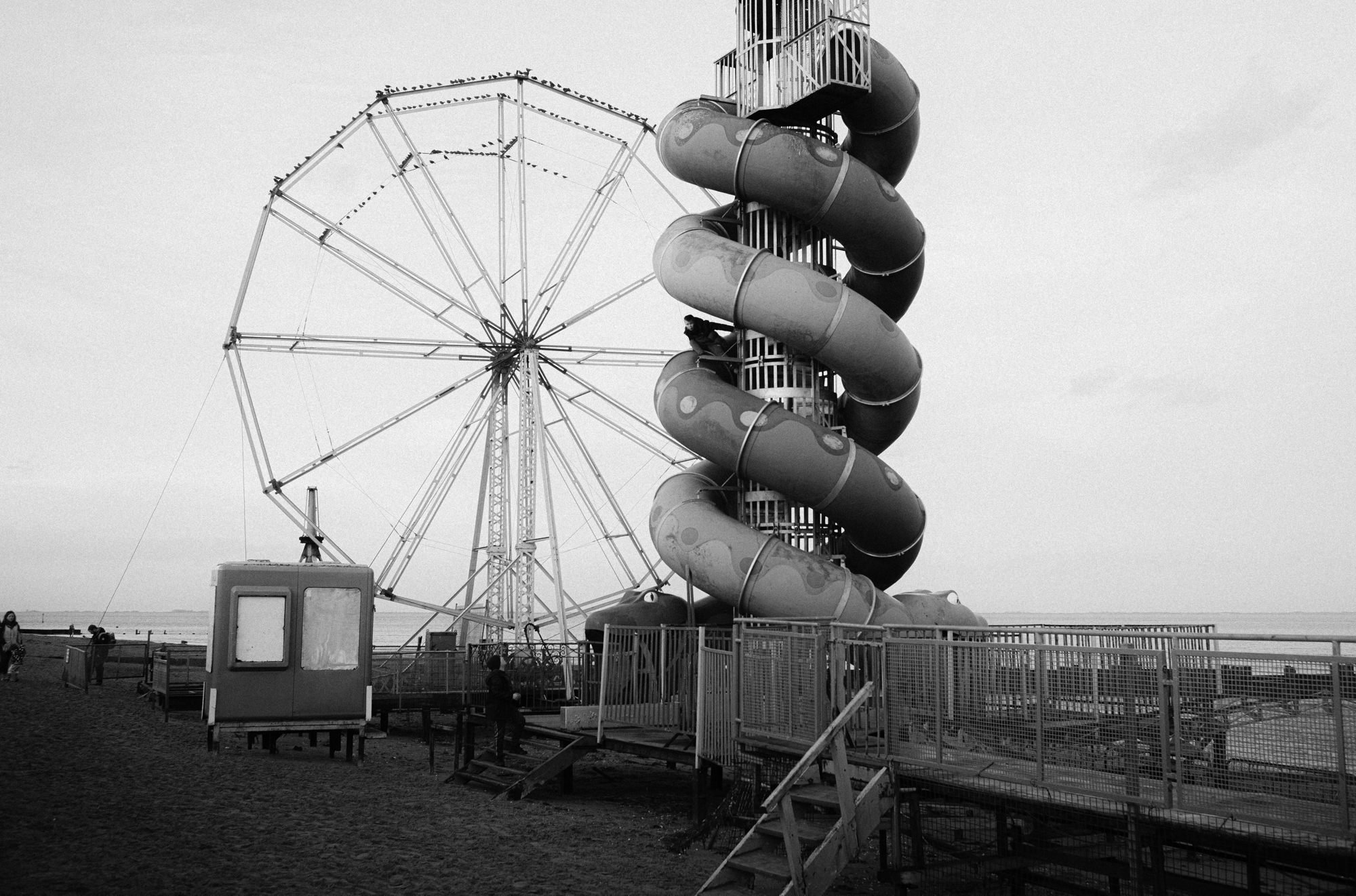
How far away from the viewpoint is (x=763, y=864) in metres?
10.9

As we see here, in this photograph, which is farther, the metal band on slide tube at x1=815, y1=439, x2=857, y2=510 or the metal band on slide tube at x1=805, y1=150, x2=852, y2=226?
the metal band on slide tube at x1=805, y1=150, x2=852, y2=226

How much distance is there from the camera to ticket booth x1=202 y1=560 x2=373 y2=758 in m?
19.6

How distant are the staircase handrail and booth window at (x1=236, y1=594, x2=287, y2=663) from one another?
37.0ft

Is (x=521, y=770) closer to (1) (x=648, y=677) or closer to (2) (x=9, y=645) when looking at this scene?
(1) (x=648, y=677)

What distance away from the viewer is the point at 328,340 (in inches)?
1067

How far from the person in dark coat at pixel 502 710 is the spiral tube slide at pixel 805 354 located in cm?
343

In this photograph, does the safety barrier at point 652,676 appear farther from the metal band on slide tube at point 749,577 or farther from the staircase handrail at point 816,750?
the staircase handrail at point 816,750

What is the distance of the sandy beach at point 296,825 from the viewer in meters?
10.7

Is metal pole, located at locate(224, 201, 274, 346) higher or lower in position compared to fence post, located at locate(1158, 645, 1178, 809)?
higher

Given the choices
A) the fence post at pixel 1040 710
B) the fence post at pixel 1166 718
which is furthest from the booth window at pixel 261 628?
the fence post at pixel 1166 718

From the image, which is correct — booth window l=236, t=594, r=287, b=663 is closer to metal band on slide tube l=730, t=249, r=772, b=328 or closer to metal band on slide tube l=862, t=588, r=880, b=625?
metal band on slide tube l=730, t=249, r=772, b=328

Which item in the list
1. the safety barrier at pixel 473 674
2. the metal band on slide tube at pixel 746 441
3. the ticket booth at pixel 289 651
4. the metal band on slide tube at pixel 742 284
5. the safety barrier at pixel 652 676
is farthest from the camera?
the safety barrier at pixel 473 674

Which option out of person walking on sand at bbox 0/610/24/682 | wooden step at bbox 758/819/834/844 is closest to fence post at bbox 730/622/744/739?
wooden step at bbox 758/819/834/844

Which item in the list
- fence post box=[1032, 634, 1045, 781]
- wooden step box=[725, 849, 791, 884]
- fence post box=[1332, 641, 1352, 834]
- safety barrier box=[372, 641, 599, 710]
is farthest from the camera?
safety barrier box=[372, 641, 599, 710]
